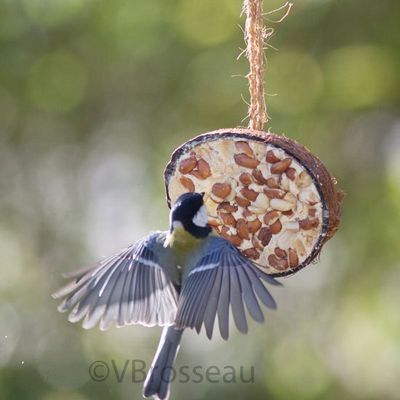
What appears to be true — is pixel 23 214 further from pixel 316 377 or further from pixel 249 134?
pixel 249 134

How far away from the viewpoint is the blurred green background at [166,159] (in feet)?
16.5

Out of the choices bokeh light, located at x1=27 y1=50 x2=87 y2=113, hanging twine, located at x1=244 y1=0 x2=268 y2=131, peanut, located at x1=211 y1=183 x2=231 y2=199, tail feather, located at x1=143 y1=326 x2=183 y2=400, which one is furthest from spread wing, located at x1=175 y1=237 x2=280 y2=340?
bokeh light, located at x1=27 y1=50 x2=87 y2=113

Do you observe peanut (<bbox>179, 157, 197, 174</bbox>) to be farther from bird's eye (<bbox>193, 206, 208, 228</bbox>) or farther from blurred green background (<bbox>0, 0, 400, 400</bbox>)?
blurred green background (<bbox>0, 0, 400, 400</bbox>)

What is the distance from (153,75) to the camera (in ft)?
17.7

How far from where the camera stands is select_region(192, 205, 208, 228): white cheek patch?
10.0 ft

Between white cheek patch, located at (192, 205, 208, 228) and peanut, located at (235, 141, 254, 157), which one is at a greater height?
peanut, located at (235, 141, 254, 157)

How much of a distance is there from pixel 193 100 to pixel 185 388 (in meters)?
1.36

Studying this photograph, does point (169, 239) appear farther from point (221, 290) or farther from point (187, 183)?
point (221, 290)

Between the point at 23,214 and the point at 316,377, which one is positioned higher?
the point at 23,214

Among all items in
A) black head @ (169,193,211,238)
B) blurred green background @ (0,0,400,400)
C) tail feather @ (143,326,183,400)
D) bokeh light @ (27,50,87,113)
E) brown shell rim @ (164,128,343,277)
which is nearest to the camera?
tail feather @ (143,326,183,400)

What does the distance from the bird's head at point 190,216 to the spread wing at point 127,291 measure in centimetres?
12

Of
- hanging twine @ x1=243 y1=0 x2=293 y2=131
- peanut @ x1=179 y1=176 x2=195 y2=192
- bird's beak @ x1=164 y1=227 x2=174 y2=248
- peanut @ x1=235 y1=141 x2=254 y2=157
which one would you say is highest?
hanging twine @ x1=243 y1=0 x2=293 y2=131

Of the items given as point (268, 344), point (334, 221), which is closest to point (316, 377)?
point (268, 344)

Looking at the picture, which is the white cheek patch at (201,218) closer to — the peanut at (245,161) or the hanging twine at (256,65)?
the peanut at (245,161)
